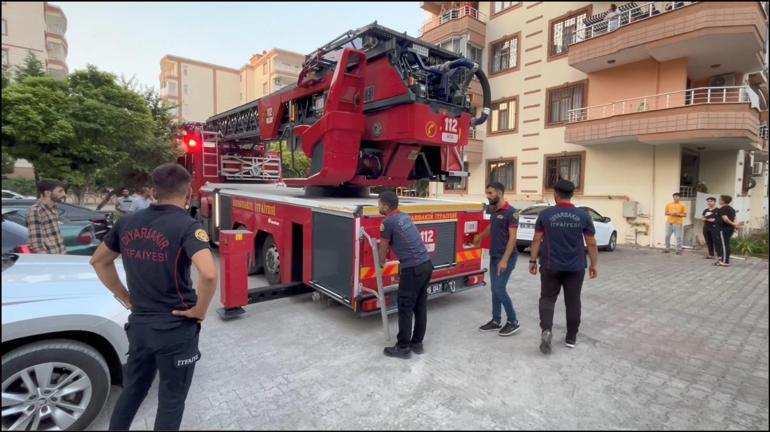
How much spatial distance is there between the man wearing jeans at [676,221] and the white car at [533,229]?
1.44 meters

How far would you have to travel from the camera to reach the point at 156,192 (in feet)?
7.60

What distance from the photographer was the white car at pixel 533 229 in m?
9.79

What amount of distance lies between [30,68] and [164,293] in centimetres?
325

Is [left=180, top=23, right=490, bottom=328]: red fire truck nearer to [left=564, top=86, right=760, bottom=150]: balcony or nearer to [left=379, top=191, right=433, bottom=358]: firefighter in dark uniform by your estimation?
[left=379, top=191, right=433, bottom=358]: firefighter in dark uniform

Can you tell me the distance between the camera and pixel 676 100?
11469 mm

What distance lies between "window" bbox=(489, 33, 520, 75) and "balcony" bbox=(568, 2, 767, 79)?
3200 mm

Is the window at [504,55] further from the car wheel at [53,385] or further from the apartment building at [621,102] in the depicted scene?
the car wheel at [53,385]

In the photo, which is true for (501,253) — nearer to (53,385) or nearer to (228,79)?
(53,385)

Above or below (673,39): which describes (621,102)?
below

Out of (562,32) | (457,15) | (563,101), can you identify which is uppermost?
(457,15)

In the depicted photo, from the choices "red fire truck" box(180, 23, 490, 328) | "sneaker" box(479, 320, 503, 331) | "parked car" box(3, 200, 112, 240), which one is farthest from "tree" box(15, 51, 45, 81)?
"sneaker" box(479, 320, 503, 331)

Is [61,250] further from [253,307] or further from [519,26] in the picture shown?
[519,26]

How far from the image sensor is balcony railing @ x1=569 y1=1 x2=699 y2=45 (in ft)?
31.8

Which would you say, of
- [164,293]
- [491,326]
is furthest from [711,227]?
[164,293]
